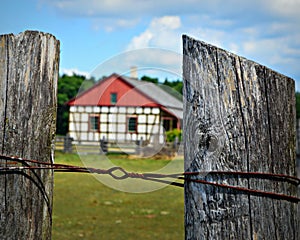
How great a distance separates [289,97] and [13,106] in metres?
1.15

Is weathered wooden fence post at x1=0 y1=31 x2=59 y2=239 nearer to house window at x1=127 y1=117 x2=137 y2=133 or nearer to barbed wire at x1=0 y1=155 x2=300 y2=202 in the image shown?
barbed wire at x1=0 y1=155 x2=300 y2=202

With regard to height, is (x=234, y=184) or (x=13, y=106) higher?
(x=13, y=106)

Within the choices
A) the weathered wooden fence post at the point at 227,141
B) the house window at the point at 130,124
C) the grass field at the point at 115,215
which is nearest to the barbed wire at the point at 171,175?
the weathered wooden fence post at the point at 227,141

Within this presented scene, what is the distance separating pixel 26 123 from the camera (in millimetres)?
1718

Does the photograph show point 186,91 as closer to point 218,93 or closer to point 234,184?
point 218,93

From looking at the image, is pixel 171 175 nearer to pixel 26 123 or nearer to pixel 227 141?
pixel 227 141

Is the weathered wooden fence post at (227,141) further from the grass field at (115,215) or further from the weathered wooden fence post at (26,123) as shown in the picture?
the grass field at (115,215)

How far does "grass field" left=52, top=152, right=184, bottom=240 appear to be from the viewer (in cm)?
592

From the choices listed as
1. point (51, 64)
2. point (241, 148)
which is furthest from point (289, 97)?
point (51, 64)

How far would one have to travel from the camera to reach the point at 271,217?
1.62m

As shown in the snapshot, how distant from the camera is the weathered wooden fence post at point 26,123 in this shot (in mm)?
1702

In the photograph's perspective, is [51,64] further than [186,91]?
Yes

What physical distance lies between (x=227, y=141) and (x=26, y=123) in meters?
0.82

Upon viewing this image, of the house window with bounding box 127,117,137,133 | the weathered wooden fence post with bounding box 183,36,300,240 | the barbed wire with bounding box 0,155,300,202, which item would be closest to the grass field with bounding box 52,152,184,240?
the house window with bounding box 127,117,137,133
